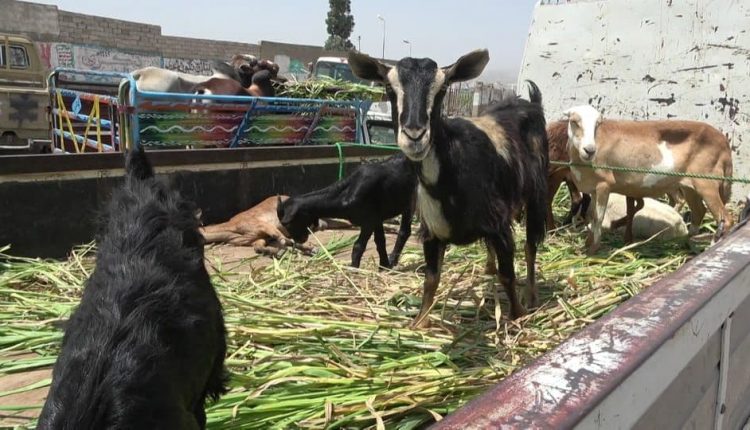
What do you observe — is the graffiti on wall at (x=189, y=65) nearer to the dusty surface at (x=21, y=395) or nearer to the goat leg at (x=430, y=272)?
Answer: the goat leg at (x=430, y=272)

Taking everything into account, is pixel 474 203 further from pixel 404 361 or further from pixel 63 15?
pixel 63 15

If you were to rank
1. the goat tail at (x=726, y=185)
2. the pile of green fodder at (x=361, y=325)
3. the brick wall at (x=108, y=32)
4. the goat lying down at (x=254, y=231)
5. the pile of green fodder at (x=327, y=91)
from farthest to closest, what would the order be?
the brick wall at (x=108, y=32)
the pile of green fodder at (x=327, y=91)
the goat lying down at (x=254, y=231)
the goat tail at (x=726, y=185)
the pile of green fodder at (x=361, y=325)

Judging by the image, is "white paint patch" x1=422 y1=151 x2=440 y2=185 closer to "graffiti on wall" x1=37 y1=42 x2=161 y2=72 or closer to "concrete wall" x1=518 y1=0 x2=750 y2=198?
"concrete wall" x1=518 y1=0 x2=750 y2=198

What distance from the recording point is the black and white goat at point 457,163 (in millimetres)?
3385

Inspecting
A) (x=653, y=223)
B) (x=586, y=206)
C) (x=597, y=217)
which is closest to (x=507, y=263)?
(x=597, y=217)

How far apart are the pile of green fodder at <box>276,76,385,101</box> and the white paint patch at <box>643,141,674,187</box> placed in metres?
5.56

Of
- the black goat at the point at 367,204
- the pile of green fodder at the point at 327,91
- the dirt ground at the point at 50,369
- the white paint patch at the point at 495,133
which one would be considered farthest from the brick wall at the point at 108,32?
the white paint patch at the point at 495,133

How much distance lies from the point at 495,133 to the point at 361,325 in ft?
5.65

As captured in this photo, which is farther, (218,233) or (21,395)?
(218,233)

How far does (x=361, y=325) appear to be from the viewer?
408 centimetres

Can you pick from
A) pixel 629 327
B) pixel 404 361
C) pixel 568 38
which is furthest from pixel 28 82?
pixel 629 327

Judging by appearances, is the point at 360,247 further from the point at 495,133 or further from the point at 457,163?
the point at 457,163

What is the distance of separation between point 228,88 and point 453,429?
10048 mm

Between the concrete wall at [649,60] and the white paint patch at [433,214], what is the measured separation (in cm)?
599
